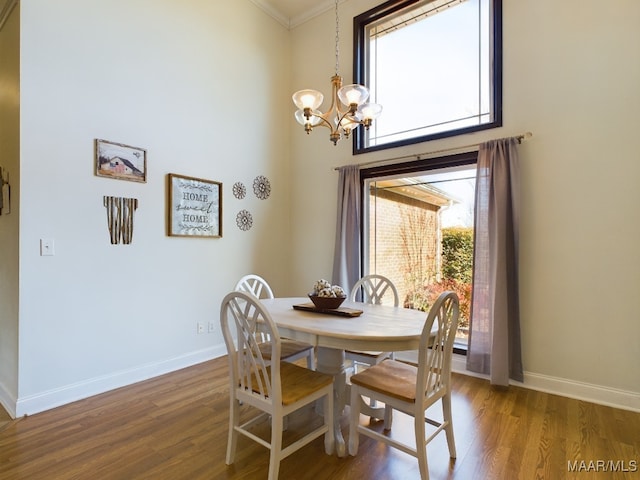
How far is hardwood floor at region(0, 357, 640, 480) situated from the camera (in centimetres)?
177

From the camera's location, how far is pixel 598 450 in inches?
76.2

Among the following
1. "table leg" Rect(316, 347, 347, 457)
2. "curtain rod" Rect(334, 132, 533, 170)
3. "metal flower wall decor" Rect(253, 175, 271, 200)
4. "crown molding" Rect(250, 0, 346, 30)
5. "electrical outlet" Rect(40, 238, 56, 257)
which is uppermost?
"crown molding" Rect(250, 0, 346, 30)

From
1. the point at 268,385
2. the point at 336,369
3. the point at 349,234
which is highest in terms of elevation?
the point at 349,234

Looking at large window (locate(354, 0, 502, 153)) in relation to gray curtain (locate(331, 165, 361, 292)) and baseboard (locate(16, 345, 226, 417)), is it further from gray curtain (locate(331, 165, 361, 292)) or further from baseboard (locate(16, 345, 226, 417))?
baseboard (locate(16, 345, 226, 417))

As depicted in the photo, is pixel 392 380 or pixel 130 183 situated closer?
pixel 392 380

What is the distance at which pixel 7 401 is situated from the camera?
7.95 ft

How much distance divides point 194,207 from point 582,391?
3.67m

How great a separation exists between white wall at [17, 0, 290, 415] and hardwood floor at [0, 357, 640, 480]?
18.3 inches

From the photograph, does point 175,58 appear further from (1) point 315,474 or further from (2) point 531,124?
(1) point 315,474

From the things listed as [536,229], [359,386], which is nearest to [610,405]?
[536,229]

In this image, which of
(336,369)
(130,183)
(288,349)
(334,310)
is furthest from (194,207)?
(336,369)

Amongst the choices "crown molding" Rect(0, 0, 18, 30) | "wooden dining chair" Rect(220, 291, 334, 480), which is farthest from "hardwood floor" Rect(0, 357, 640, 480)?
"crown molding" Rect(0, 0, 18, 30)

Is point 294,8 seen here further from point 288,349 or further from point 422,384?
point 422,384

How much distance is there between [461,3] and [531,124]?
4.92 feet
